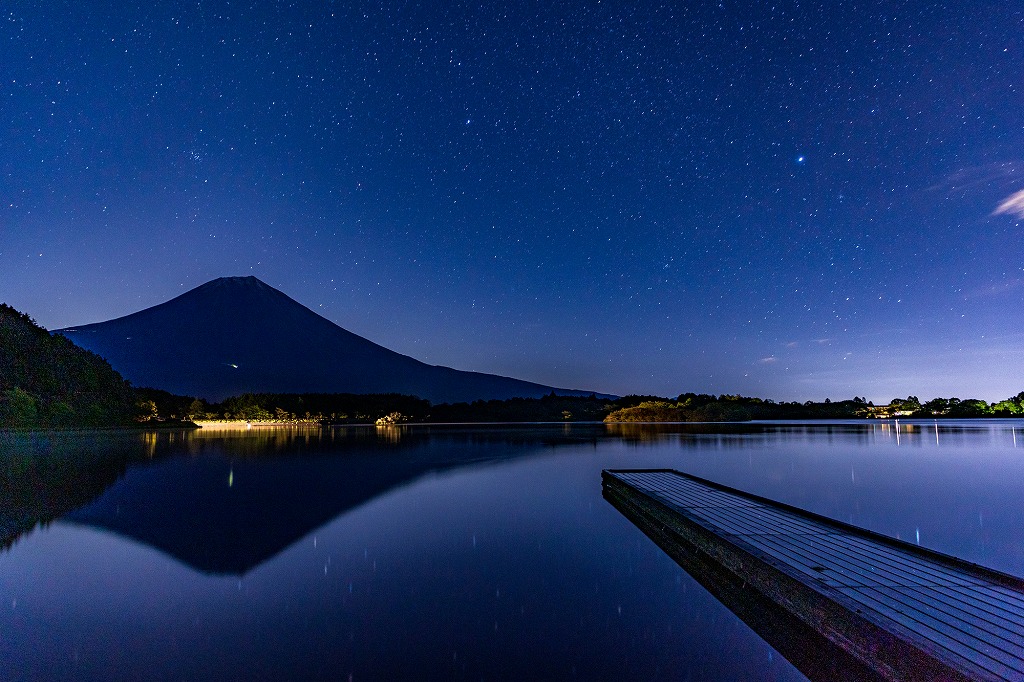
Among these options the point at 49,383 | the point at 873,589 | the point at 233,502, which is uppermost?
the point at 49,383

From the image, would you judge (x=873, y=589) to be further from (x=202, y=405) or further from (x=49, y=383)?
(x=202, y=405)

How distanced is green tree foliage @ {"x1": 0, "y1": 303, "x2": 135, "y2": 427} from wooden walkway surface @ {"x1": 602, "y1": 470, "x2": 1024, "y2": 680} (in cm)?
5033

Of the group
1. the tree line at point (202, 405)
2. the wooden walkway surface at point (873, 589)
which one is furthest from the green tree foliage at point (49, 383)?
the wooden walkway surface at point (873, 589)

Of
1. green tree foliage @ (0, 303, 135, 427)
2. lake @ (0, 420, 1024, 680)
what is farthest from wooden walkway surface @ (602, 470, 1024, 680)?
green tree foliage @ (0, 303, 135, 427)

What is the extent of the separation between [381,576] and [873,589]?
5.52 m

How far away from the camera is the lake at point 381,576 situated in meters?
4.70

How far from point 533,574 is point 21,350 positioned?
55721mm

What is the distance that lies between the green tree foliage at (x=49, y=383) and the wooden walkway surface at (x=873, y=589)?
50.3 metres

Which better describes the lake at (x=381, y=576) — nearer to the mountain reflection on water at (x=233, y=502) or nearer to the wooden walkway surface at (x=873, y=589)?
the mountain reflection on water at (x=233, y=502)

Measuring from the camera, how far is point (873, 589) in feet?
16.3

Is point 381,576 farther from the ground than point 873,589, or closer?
closer

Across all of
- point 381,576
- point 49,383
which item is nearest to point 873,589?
point 381,576

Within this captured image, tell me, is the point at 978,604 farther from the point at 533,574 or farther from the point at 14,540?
the point at 14,540

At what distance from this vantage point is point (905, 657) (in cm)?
370
